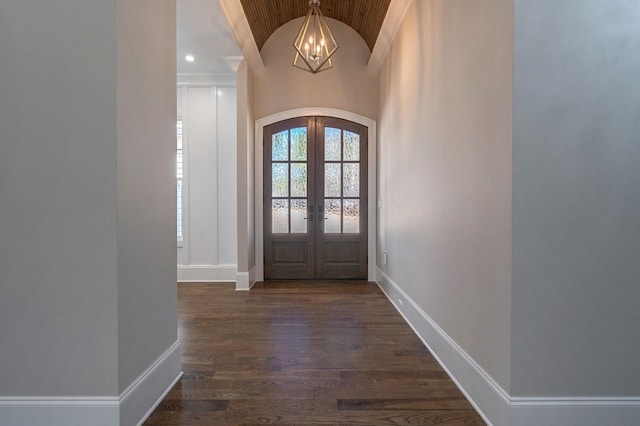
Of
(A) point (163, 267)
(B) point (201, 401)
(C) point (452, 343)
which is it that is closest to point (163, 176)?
(A) point (163, 267)

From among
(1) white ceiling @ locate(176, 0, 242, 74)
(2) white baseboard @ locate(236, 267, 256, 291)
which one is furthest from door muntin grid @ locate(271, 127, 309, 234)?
(1) white ceiling @ locate(176, 0, 242, 74)

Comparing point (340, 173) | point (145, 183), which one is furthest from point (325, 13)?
point (145, 183)

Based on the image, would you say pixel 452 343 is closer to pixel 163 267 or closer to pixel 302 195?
pixel 163 267

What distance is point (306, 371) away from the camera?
2.27m

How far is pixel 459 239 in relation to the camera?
2119mm

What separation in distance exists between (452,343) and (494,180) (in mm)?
1085

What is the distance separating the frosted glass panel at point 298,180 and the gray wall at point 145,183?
2983 mm

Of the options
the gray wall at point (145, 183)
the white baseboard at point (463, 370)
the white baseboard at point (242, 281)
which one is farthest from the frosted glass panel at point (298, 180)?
the gray wall at point (145, 183)

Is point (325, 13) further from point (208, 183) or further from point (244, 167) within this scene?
point (208, 183)

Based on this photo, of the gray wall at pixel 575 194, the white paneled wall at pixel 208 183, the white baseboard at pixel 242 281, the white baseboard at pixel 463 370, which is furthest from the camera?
the white paneled wall at pixel 208 183

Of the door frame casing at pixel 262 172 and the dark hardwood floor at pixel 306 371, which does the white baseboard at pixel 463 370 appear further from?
the door frame casing at pixel 262 172

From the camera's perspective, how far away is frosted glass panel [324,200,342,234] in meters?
5.17

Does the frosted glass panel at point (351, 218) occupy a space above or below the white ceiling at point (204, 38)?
below

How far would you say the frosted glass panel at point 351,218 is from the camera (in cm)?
518
